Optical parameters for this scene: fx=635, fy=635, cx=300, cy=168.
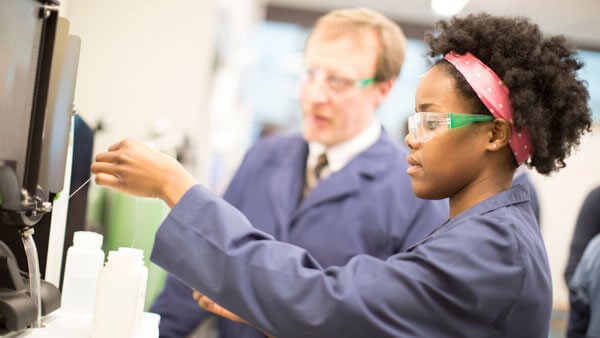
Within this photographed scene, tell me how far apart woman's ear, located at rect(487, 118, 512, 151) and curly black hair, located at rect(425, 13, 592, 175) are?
25 mm

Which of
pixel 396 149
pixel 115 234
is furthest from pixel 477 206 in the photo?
pixel 115 234

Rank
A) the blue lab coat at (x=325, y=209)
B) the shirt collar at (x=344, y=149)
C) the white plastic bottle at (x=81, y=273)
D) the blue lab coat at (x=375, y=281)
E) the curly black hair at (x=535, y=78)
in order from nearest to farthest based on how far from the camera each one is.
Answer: the blue lab coat at (x=375, y=281), the curly black hair at (x=535, y=78), the white plastic bottle at (x=81, y=273), the blue lab coat at (x=325, y=209), the shirt collar at (x=344, y=149)

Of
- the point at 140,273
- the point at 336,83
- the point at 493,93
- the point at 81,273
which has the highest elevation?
the point at 493,93

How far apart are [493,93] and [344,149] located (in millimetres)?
1023

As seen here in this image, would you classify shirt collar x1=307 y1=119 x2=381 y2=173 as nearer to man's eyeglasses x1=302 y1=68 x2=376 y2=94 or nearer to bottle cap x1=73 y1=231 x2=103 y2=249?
man's eyeglasses x1=302 y1=68 x2=376 y2=94

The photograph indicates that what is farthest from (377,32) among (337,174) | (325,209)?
(325,209)

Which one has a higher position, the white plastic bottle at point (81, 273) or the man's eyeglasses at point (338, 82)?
the man's eyeglasses at point (338, 82)

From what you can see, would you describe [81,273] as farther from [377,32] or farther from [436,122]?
[377,32]

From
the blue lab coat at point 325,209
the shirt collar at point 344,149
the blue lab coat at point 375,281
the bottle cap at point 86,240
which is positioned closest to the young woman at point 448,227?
the blue lab coat at point 375,281

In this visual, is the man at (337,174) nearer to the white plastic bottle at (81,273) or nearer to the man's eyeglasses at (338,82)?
the man's eyeglasses at (338,82)

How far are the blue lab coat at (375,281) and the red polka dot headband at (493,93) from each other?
6.8 inches

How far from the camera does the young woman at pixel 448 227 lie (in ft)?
3.34

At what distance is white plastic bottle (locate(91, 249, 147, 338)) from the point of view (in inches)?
42.8

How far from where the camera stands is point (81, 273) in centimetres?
133
